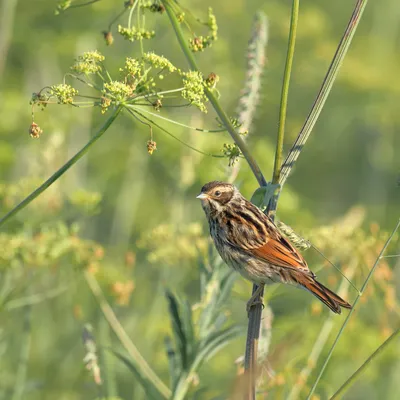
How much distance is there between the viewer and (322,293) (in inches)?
140

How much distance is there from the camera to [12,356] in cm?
662

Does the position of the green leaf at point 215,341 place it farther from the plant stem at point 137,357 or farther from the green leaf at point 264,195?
the green leaf at point 264,195

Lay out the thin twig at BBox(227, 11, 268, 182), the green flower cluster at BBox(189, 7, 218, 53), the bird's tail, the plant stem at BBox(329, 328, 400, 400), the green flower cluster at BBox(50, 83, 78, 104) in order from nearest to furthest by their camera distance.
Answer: the plant stem at BBox(329, 328, 400, 400) → the green flower cluster at BBox(50, 83, 78, 104) → the green flower cluster at BBox(189, 7, 218, 53) → the bird's tail → the thin twig at BBox(227, 11, 268, 182)

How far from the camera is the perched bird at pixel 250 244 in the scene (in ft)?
12.7

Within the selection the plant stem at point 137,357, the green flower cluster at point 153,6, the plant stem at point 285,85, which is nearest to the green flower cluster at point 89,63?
Result: the green flower cluster at point 153,6

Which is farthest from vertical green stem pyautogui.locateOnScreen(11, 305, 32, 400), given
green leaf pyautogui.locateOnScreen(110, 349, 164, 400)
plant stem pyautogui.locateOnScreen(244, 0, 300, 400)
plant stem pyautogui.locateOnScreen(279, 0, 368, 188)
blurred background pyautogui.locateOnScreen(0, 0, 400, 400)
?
plant stem pyautogui.locateOnScreen(279, 0, 368, 188)

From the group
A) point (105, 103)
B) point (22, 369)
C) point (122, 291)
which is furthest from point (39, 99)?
point (22, 369)

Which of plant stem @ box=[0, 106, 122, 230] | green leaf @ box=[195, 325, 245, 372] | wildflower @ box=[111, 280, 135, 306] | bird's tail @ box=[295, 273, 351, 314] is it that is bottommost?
green leaf @ box=[195, 325, 245, 372]

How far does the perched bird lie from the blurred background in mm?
195

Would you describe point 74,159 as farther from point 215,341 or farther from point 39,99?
point 215,341

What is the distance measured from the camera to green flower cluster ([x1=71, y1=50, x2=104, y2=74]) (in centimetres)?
294

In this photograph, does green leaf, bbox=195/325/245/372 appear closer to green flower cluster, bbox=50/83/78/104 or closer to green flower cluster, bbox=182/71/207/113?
green flower cluster, bbox=182/71/207/113

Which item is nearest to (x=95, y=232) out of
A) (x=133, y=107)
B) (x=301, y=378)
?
(x=301, y=378)

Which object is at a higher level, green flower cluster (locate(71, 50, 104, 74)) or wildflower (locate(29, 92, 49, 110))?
green flower cluster (locate(71, 50, 104, 74))
